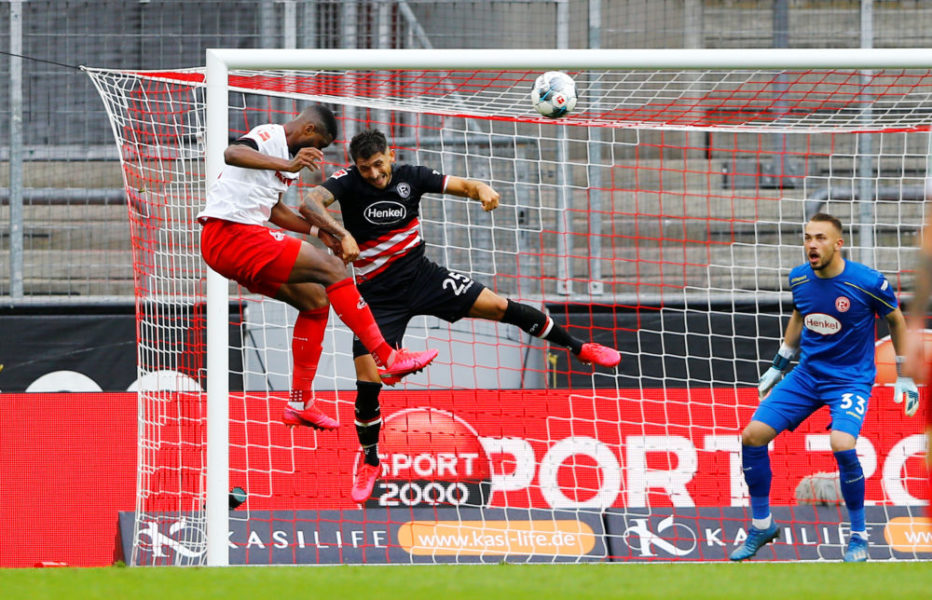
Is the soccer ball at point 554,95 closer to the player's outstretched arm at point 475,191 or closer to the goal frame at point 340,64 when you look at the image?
the goal frame at point 340,64

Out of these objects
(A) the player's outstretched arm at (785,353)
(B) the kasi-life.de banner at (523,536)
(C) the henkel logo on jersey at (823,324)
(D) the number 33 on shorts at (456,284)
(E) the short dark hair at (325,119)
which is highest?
(E) the short dark hair at (325,119)

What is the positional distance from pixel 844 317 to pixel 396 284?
8.76 feet

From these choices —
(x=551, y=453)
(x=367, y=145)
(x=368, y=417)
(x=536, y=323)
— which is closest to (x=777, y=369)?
(x=536, y=323)

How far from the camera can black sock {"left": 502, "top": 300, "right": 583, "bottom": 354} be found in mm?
7258

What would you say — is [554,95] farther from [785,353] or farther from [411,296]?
[785,353]

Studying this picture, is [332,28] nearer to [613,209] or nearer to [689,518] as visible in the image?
[613,209]

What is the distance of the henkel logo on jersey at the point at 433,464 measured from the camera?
8617 millimetres

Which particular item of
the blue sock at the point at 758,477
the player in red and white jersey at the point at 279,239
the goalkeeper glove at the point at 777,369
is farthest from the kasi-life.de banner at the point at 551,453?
the player in red and white jersey at the point at 279,239

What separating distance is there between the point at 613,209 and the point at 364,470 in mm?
3922

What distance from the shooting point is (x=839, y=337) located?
23.7 feet

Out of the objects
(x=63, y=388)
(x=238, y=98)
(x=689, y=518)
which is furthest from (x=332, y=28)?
(x=689, y=518)

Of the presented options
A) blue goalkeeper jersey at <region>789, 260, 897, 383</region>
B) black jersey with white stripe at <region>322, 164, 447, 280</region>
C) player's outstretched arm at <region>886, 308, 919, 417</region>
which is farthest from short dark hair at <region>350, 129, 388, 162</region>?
player's outstretched arm at <region>886, 308, 919, 417</region>

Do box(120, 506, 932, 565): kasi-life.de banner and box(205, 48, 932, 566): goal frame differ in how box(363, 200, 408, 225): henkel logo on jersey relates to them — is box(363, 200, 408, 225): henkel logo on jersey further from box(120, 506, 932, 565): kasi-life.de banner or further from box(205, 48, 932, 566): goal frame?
box(120, 506, 932, 565): kasi-life.de banner

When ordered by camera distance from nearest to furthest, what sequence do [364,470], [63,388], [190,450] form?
[364,470], [190,450], [63,388]
